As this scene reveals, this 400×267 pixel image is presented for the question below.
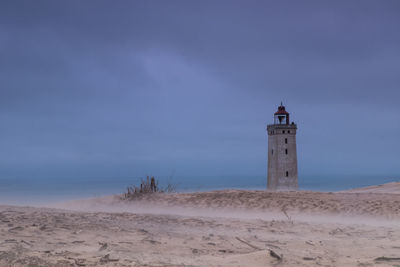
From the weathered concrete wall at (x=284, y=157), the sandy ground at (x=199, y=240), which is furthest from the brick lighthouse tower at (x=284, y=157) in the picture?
the sandy ground at (x=199, y=240)

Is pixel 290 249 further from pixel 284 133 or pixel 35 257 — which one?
pixel 284 133

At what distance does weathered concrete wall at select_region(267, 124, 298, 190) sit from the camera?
3023cm

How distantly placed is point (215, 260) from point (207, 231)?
2454mm

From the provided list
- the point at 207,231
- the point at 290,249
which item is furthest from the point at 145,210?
the point at 290,249

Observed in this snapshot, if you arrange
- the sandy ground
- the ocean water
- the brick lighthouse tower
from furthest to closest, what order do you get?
the ocean water < the brick lighthouse tower < the sandy ground

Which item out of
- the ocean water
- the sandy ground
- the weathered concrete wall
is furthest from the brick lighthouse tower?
the sandy ground

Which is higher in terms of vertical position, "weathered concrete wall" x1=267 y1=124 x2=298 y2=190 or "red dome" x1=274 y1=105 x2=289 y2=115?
"red dome" x1=274 y1=105 x2=289 y2=115

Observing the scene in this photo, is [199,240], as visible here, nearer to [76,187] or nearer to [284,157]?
[284,157]

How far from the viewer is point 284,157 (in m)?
30.2

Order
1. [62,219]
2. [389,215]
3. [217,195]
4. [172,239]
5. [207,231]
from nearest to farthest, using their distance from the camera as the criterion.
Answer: [172,239] < [207,231] < [62,219] < [389,215] < [217,195]

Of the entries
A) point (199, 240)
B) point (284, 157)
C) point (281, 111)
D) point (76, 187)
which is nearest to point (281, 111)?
point (281, 111)

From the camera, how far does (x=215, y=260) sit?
564cm

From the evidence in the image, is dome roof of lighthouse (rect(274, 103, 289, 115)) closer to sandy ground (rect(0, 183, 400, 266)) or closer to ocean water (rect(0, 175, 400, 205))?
ocean water (rect(0, 175, 400, 205))

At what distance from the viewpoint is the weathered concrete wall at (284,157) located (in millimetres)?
30234
